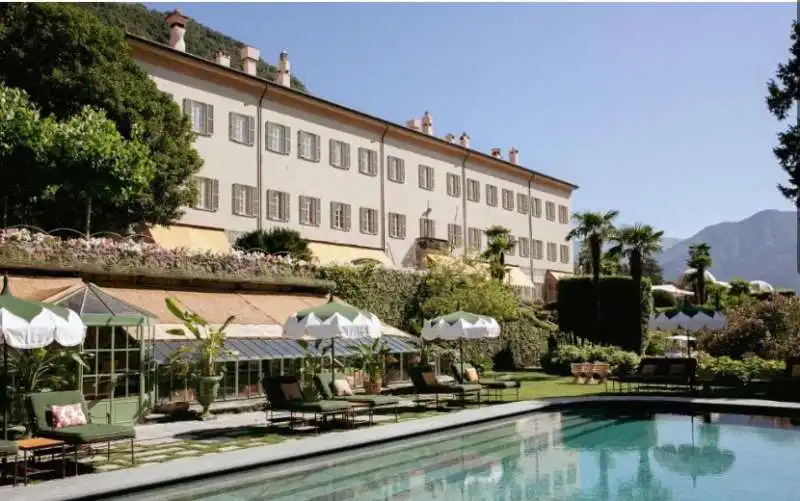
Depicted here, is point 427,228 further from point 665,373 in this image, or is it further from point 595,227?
point 665,373

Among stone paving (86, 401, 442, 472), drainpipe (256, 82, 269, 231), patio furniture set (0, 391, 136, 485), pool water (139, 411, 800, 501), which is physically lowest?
pool water (139, 411, 800, 501)

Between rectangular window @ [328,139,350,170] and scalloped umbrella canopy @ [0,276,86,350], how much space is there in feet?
85.4

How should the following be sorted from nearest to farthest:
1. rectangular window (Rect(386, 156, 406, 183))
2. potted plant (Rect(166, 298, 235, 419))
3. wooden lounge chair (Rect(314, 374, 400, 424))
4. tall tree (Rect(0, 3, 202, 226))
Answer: wooden lounge chair (Rect(314, 374, 400, 424)), potted plant (Rect(166, 298, 235, 419)), tall tree (Rect(0, 3, 202, 226)), rectangular window (Rect(386, 156, 406, 183))

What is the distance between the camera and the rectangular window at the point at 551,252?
57.1 m

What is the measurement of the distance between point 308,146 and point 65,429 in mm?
25900

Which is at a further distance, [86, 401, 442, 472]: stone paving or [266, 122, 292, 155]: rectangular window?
[266, 122, 292, 155]: rectangular window

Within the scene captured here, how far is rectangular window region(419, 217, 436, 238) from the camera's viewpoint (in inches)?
1716

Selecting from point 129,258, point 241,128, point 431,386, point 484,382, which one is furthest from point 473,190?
point 129,258

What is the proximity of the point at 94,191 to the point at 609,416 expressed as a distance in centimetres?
1696

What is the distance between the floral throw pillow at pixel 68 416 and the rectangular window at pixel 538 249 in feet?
146

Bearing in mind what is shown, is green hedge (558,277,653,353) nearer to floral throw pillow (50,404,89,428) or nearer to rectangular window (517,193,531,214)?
rectangular window (517,193,531,214)

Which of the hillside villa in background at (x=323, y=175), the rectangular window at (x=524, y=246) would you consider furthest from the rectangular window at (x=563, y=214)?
the hillside villa in background at (x=323, y=175)

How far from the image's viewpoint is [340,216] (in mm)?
37906

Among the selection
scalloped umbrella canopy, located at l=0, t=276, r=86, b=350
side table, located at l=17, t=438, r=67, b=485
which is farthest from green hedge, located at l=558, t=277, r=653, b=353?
side table, located at l=17, t=438, r=67, b=485
